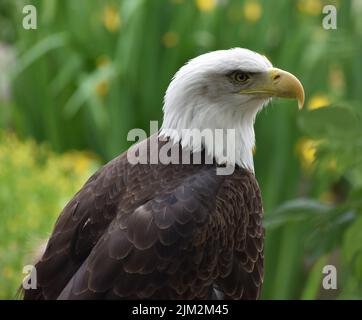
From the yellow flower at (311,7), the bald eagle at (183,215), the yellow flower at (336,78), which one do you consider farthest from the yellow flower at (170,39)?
the bald eagle at (183,215)

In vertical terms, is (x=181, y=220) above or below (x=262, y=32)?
below

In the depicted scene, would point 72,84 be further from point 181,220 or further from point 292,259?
point 181,220

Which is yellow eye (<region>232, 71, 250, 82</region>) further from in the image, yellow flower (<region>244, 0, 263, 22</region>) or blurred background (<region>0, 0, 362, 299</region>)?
yellow flower (<region>244, 0, 263, 22</region>)

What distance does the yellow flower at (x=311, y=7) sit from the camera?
20.8ft

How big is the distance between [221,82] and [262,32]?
8.49ft

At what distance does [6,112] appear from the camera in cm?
734

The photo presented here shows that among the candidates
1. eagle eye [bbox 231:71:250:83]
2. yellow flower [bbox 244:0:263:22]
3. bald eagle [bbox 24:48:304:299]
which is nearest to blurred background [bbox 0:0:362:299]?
yellow flower [bbox 244:0:263:22]

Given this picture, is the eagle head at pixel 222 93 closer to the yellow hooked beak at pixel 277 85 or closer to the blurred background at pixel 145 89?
the yellow hooked beak at pixel 277 85

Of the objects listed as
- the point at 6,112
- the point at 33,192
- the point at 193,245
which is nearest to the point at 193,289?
the point at 193,245

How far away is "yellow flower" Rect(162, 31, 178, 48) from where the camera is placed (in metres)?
6.09

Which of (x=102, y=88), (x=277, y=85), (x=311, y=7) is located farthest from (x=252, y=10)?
(x=277, y=85)

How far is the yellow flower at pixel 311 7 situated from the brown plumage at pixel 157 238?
3.04 m

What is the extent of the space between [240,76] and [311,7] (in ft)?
10.2

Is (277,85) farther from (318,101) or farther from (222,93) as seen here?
(318,101)
